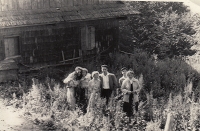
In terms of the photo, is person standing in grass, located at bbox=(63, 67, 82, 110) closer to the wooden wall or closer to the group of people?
the group of people

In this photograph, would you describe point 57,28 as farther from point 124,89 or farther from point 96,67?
point 124,89

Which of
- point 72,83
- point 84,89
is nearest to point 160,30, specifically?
point 84,89

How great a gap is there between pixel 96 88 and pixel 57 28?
639 cm

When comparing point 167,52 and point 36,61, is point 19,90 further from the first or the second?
point 167,52

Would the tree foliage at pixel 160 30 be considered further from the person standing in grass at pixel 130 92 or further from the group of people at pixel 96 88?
the person standing in grass at pixel 130 92

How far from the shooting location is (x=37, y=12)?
14.5 m

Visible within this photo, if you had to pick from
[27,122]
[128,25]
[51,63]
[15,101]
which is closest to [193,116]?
[27,122]

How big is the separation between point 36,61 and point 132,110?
6.82 meters

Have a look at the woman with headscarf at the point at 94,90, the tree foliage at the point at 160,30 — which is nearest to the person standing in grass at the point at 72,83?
the woman with headscarf at the point at 94,90

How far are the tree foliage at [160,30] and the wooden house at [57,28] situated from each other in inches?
147

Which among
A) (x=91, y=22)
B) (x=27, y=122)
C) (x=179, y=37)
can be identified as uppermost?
(x=91, y=22)

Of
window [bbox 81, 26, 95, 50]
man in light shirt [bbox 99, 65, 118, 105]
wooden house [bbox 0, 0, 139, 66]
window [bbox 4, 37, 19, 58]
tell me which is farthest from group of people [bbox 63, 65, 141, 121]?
window [bbox 81, 26, 95, 50]

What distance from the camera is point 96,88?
9.80m

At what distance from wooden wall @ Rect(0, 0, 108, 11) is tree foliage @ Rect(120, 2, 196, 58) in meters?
5.48
